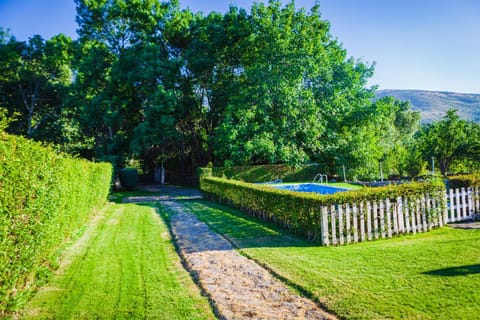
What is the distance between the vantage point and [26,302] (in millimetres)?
4691

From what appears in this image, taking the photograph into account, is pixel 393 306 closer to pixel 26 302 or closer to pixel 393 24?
pixel 26 302

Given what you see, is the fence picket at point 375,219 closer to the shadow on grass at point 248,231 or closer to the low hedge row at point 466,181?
the shadow on grass at point 248,231

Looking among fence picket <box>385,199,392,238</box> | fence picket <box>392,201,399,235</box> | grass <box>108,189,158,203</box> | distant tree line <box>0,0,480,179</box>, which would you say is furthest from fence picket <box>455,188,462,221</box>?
grass <box>108,189,158,203</box>

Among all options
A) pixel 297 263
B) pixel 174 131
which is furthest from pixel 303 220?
pixel 174 131

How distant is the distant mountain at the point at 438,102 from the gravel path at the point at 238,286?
143m

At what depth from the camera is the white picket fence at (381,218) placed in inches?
302

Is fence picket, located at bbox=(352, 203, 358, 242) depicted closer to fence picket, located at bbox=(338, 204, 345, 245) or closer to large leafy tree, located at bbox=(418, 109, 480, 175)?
fence picket, located at bbox=(338, 204, 345, 245)

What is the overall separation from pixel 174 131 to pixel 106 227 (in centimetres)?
1635

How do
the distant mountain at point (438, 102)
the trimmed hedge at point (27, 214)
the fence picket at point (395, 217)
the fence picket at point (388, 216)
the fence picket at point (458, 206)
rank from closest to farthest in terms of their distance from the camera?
1. the trimmed hedge at point (27, 214)
2. the fence picket at point (388, 216)
3. the fence picket at point (395, 217)
4. the fence picket at point (458, 206)
5. the distant mountain at point (438, 102)

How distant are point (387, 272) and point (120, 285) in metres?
4.80

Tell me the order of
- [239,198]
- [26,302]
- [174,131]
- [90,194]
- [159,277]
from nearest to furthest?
[26,302] < [159,277] < [90,194] < [239,198] < [174,131]

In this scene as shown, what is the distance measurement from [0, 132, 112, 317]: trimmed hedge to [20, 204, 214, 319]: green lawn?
0.36m

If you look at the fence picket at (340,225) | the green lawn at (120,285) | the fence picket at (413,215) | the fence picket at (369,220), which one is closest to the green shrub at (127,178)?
the green lawn at (120,285)

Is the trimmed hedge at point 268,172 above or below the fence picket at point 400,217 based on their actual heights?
above
